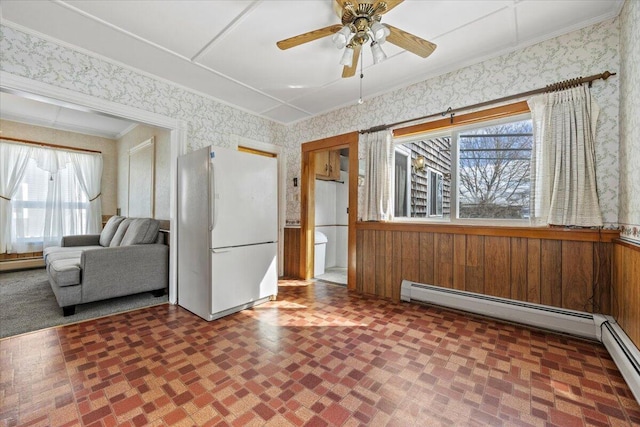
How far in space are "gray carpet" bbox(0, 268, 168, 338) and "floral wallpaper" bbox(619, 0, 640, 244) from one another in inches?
170

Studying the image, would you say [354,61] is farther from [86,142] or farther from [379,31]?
[86,142]

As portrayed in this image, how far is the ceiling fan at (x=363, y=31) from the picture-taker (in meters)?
1.62

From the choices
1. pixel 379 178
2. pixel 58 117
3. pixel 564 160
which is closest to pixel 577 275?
pixel 564 160

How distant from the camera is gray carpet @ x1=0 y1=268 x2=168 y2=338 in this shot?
7.93 feet

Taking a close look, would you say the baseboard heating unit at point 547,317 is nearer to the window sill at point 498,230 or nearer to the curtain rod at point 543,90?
the window sill at point 498,230

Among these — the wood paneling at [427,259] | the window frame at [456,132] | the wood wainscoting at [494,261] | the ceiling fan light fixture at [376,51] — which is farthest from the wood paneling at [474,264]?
the ceiling fan light fixture at [376,51]

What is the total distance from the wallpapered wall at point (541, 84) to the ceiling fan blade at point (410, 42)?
937mm

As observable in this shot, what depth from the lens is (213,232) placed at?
8.25 feet

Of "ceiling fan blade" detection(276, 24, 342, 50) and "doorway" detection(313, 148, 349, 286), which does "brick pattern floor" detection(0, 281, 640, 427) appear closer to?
"doorway" detection(313, 148, 349, 286)

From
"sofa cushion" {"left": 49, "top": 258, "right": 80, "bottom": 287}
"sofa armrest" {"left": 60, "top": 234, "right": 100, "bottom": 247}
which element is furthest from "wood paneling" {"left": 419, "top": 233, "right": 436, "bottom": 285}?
"sofa armrest" {"left": 60, "top": 234, "right": 100, "bottom": 247}

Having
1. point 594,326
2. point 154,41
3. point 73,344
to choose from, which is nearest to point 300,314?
point 73,344

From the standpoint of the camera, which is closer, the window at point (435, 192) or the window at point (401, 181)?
the window at point (435, 192)

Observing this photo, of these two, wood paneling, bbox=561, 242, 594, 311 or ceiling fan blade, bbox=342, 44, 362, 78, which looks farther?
wood paneling, bbox=561, 242, 594, 311

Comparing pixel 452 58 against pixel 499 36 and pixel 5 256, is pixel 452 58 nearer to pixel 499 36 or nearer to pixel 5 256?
pixel 499 36
